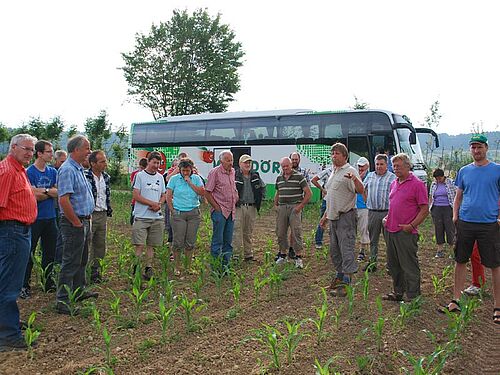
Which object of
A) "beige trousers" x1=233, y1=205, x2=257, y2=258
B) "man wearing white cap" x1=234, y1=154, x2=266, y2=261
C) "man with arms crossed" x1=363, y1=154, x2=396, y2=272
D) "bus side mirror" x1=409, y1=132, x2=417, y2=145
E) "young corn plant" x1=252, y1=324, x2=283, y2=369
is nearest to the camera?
"young corn plant" x1=252, y1=324, x2=283, y2=369

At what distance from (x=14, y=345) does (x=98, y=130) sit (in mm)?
26966

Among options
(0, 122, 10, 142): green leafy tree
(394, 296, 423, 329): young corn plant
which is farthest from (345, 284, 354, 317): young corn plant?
(0, 122, 10, 142): green leafy tree

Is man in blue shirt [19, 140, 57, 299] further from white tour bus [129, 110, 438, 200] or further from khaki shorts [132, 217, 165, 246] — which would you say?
white tour bus [129, 110, 438, 200]

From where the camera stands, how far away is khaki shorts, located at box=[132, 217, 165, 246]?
6.24m

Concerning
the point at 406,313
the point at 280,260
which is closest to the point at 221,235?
the point at 280,260

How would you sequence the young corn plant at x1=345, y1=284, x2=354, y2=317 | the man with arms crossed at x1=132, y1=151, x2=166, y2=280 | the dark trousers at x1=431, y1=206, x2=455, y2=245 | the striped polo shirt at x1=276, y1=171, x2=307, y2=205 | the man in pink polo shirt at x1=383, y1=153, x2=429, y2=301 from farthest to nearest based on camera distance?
the dark trousers at x1=431, y1=206, x2=455, y2=245 → the striped polo shirt at x1=276, y1=171, x2=307, y2=205 → the man with arms crossed at x1=132, y1=151, x2=166, y2=280 → the man in pink polo shirt at x1=383, y1=153, x2=429, y2=301 → the young corn plant at x1=345, y1=284, x2=354, y2=317

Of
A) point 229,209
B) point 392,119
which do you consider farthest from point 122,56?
point 229,209

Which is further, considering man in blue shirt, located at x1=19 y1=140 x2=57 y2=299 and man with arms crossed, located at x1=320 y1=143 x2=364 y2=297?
man with arms crossed, located at x1=320 y1=143 x2=364 y2=297

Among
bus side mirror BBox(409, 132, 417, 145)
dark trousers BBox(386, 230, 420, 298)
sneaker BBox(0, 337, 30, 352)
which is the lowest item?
sneaker BBox(0, 337, 30, 352)

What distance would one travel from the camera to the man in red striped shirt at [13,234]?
4023mm

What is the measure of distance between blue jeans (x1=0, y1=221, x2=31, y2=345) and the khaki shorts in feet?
7.02

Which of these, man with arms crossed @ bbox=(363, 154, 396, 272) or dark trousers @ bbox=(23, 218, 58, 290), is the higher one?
man with arms crossed @ bbox=(363, 154, 396, 272)

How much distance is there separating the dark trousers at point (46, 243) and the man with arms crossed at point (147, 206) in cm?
→ 102

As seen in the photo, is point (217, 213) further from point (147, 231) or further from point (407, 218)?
point (407, 218)
